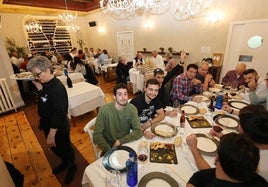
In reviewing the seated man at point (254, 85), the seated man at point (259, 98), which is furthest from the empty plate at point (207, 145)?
the seated man at point (254, 85)

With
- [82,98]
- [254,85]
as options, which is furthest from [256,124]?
[82,98]

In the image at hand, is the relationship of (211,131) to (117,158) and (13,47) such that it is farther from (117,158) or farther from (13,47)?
(13,47)

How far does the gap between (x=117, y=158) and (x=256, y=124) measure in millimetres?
988

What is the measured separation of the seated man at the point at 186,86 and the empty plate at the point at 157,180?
1682mm

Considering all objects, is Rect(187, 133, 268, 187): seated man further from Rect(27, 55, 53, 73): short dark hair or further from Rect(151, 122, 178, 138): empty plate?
Rect(27, 55, 53, 73): short dark hair

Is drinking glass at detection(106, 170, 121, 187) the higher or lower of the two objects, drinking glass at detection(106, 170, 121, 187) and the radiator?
the higher

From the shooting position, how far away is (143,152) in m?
1.17

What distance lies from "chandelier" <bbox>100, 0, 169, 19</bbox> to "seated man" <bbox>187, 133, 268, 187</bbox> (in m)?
3.36

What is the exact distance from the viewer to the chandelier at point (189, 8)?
13.4 ft

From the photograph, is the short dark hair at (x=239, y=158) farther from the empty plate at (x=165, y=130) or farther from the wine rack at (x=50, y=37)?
the wine rack at (x=50, y=37)

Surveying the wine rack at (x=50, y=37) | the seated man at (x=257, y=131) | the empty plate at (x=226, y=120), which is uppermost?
the wine rack at (x=50, y=37)

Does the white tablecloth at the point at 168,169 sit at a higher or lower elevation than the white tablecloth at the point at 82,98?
higher

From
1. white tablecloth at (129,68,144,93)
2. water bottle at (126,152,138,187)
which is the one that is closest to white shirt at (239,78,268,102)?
water bottle at (126,152,138,187)

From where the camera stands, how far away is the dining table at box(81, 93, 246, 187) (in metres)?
0.99
